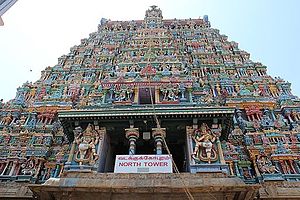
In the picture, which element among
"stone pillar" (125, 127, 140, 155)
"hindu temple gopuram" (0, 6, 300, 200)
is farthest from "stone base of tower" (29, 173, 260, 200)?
"stone pillar" (125, 127, 140, 155)

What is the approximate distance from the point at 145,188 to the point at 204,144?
3.22 meters

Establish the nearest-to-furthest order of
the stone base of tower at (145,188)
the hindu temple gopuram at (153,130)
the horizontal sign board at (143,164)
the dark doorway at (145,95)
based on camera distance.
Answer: the stone base of tower at (145,188) → the hindu temple gopuram at (153,130) → the horizontal sign board at (143,164) → the dark doorway at (145,95)

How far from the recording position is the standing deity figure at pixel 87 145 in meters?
11.1

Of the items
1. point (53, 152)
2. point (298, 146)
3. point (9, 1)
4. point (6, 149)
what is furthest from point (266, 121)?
point (9, 1)

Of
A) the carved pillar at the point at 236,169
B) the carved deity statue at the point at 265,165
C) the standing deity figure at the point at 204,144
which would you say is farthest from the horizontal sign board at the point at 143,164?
the carved deity statue at the point at 265,165

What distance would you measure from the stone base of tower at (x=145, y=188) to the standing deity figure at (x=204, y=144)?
1.50 meters

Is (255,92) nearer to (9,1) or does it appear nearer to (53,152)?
(53,152)

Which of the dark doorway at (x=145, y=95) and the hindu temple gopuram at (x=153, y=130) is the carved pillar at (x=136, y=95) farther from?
the dark doorway at (x=145, y=95)

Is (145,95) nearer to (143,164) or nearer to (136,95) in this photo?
(136,95)

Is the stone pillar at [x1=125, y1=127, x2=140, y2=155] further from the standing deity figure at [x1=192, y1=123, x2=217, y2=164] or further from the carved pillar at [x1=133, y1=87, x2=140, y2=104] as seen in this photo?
the carved pillar at [x1=133, y1=87, x2=140, y2=104]

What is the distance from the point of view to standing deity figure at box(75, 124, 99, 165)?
11.1m

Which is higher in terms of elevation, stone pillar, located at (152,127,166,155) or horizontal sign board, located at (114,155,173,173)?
stone pillar, located at (152,127,166,155)

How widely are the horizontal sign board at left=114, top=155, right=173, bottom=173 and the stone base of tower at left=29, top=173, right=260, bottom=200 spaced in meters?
0.60

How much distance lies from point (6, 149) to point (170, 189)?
26.8 feet
